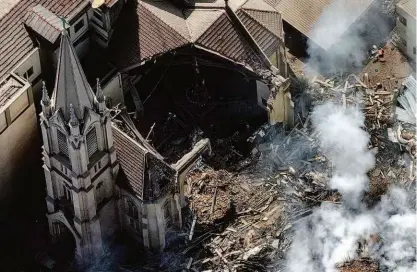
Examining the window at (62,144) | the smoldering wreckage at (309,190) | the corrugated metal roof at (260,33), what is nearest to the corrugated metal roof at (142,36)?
the corrugated metal roof at (260,33)

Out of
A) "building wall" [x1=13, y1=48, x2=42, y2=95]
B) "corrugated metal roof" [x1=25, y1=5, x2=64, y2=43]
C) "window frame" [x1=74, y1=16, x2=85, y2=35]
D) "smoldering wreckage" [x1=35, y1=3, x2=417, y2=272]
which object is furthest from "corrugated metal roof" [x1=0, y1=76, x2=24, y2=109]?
"smoldering wreckage" [x1=35, y1=3, x2=417, y2=272]

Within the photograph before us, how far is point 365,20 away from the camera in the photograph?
11619cm

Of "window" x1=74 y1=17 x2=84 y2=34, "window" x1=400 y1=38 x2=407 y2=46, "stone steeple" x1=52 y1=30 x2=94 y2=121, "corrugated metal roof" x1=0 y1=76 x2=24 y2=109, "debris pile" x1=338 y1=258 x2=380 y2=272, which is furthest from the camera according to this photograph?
"window" x1=400 y1=38 x2=407 y2=46

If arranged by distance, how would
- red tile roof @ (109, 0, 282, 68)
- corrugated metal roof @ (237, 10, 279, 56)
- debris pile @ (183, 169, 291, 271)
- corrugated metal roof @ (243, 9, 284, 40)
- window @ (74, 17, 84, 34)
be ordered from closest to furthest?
debris pile @ (183, 169, 291, 271) < window @ (74, 17, 84, 34) < red tile roof @ (109, 0, 282, 68) < corrugated metal roof @ (237, 10, 279, 56) < corrugated metal roof @ (243, 9, 284, 40)

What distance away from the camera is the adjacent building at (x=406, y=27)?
11050cm

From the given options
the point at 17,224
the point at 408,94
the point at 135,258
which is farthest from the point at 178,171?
the point at 408,94

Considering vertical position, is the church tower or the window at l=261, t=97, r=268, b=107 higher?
the window at l=261, t=97, r=268, b=107

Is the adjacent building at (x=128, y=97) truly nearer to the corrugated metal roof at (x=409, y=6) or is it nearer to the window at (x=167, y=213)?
the window at (x=167, y=213)

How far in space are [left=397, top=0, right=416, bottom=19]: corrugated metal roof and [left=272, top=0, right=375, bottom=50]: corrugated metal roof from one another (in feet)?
14.6

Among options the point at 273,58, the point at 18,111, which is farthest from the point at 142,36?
the point at 18,111

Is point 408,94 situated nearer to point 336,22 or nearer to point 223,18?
point 336,22

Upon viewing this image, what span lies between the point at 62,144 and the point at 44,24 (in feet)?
43.2

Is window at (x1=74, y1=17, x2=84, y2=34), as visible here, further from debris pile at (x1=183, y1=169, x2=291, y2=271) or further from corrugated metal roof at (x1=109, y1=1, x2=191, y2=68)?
debris pile at (x1=183, y1=169, x2=291, y2=271)

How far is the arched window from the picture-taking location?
9719 cm
